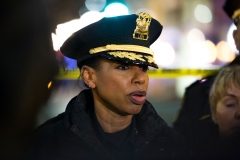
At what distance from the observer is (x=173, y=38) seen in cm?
870

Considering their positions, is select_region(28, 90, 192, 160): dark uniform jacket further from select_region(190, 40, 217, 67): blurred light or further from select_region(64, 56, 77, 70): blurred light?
select_region(190, 40, 217, 67): blurred light

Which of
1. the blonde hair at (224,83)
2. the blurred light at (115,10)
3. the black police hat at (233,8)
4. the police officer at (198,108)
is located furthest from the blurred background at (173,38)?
the blonde hair at (224,83)

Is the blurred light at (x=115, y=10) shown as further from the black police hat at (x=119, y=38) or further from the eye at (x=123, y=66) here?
the eye at (x=123, y=66)

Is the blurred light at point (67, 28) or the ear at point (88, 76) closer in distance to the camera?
the ear at point (88, 76)

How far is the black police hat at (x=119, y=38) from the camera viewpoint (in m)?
2.71

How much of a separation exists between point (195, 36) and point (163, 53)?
40.6 inches

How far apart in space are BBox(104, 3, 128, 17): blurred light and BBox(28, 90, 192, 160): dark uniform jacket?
5.84ft

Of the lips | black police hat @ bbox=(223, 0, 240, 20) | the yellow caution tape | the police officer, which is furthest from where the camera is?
the yellow caution tape

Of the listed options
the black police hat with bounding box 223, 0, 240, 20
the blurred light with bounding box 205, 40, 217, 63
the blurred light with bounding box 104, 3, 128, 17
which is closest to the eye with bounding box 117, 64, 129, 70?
the black police hat with bounding box 223, 0, 240, 20

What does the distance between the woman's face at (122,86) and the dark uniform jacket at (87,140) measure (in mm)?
148

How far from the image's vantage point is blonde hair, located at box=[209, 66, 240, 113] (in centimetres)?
323

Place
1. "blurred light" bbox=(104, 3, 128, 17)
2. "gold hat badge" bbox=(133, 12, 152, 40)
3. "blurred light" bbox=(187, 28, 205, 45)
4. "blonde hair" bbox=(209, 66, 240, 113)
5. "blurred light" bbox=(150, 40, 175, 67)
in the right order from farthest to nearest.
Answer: "blurred light" bbox=(187, 28, 205, 45) → "blurred light" bbox=(150, 40, 175, 67) → "blurred light" bbox=(104, 3, 128, 17) → "blonde hair" bbox=(209, 66, 240, 113) → "gold hat badge" bbox=(133, 12, 152, 40)

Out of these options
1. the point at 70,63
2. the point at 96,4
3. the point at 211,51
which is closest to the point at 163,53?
the point at 211,51

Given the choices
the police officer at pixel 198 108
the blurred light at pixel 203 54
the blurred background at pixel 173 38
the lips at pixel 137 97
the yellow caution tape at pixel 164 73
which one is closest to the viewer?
the lips at pixel 137 97
